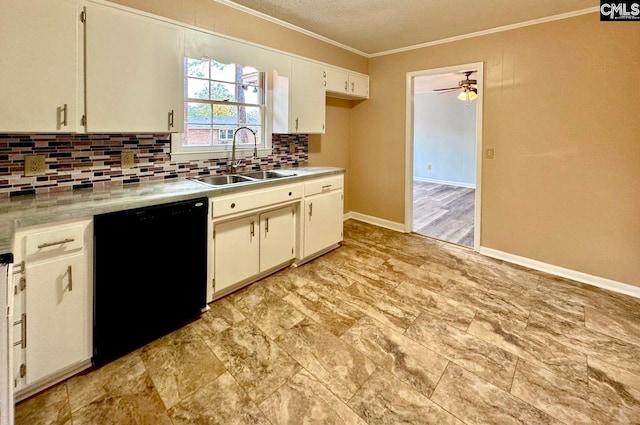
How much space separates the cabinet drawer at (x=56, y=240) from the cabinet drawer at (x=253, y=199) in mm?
826

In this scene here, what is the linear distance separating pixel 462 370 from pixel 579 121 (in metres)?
2.59

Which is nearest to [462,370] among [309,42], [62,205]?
[62,205]

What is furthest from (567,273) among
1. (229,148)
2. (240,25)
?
(240,25)

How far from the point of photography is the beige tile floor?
1.58 m

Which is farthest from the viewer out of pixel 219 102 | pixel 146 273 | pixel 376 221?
pixel 376 221

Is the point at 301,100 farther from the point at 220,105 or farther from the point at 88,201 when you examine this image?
the point at 88,201

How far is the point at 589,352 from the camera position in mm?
2043

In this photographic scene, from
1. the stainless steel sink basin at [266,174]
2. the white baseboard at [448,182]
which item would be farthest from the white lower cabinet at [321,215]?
the white baseboard at [448,182]

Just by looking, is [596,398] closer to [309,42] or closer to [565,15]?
[565,15]

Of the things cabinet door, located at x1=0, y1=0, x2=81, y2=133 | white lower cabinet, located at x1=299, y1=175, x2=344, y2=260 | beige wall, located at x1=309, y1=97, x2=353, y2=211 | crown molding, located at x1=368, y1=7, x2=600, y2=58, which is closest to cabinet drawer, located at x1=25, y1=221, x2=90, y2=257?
cabinet door, located at x1=0, y1=0, x2=81, y2=133

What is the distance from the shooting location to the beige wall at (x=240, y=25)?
96.8 inches

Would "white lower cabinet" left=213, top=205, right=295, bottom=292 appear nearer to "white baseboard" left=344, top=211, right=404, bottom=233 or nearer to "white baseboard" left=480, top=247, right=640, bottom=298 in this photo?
"white baseboard" left=344, top=211, right=404, bottom=233

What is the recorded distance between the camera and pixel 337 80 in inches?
156

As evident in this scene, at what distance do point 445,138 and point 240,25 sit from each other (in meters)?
6.81
